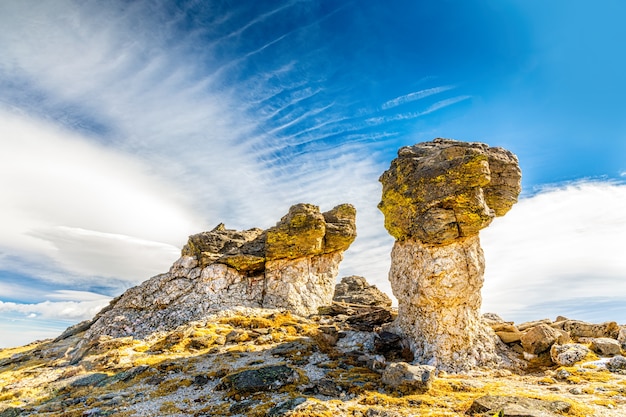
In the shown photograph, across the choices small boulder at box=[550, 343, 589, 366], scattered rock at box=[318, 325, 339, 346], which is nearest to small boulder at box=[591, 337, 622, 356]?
small boulder at box=[550, 343, 589, 366]

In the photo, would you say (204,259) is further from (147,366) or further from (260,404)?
(260,404)

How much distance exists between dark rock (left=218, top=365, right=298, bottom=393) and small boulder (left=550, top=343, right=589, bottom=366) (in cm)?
1891

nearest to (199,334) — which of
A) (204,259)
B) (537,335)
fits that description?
(204,259)

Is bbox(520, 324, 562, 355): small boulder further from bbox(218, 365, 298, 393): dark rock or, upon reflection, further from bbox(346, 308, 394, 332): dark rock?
bbox(218, 365, 298, 393): dark rock

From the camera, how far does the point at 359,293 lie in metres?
58.4

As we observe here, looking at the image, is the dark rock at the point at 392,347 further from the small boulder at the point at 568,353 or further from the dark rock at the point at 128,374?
the dark rock at the point at 128,374

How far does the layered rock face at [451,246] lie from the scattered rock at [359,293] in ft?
79.2

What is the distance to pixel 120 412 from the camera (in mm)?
19719

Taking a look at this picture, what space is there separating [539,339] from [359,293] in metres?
31.9

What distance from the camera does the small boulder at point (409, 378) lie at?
20.9 meters

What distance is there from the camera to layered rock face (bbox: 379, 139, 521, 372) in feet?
91.9

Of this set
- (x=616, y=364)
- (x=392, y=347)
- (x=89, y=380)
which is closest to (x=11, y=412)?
(x=89, y=380)

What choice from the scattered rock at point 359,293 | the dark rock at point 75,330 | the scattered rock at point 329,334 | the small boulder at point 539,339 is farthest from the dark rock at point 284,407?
the dark rock at point 75,330

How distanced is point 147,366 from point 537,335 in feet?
100
